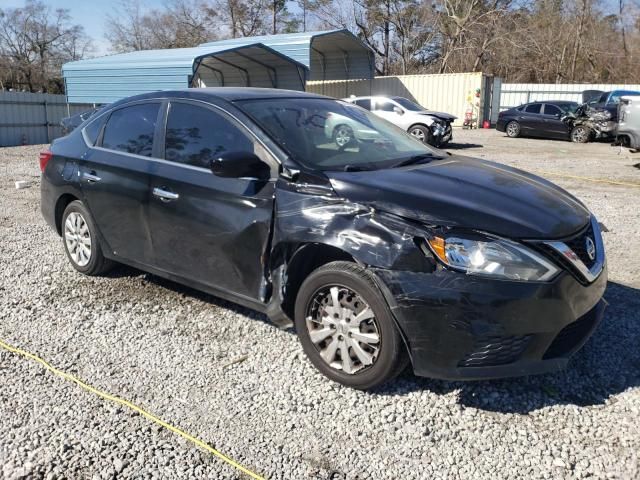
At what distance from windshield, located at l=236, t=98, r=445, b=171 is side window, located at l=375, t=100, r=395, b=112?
545 inches

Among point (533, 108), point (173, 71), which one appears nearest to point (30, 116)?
point (173, 71)

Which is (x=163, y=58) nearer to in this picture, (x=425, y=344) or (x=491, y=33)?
(x=425, y=344)

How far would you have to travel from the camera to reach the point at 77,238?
17.0ft

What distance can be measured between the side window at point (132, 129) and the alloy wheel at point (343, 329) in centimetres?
196

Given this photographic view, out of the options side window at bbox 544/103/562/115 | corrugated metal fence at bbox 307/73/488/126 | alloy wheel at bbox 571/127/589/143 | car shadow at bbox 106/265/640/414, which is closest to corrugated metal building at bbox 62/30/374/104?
corrugated metal fence at bbox 307/73/488/126

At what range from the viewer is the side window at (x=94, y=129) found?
495 centimetres

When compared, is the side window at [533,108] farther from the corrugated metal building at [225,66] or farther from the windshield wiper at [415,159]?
the windshield wiper at [415,159]

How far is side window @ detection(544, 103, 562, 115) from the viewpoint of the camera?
21.0m

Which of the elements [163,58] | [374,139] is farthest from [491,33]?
[374,139]

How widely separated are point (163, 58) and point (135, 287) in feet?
63.8

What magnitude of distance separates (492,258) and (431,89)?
91.0 feet

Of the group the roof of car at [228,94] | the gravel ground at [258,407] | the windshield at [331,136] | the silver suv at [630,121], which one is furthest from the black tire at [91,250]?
the silver suv at [630,121]

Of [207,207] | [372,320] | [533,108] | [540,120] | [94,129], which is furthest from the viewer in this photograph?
[533,108]

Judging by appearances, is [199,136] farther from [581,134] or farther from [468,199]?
[581,134]
